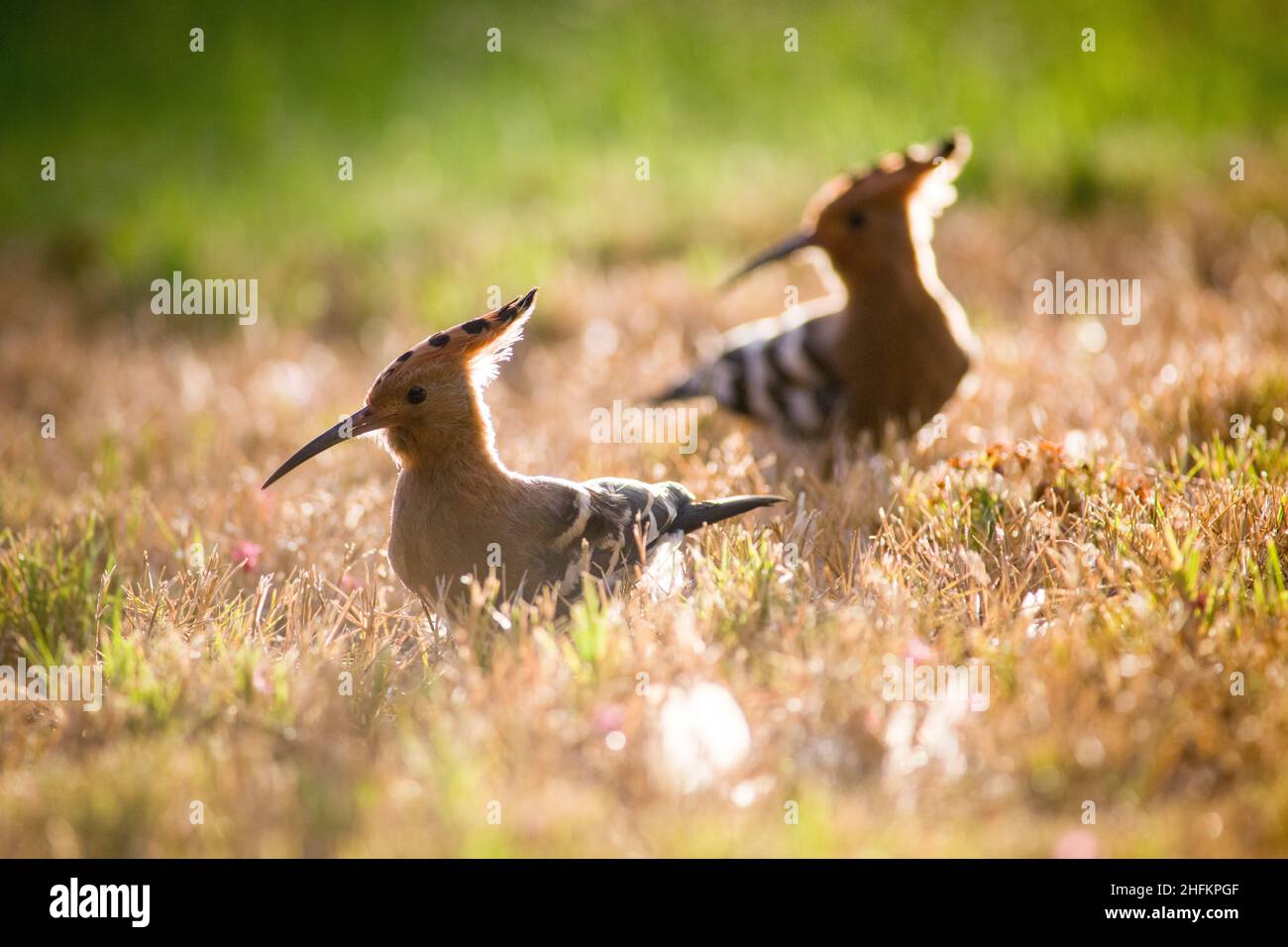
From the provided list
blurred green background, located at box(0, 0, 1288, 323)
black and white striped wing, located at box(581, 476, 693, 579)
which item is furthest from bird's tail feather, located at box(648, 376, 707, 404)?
blurred green background, located at box(0, 0, 1288, 323)

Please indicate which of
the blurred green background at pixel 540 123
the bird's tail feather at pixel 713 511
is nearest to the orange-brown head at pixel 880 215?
the bird's tail feather at pixel 713 511

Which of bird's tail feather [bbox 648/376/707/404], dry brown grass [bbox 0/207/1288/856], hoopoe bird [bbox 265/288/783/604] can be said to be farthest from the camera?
bird's tail feather [bbox 648/376/707/404]

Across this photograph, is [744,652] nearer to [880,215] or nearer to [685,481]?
[685,481]

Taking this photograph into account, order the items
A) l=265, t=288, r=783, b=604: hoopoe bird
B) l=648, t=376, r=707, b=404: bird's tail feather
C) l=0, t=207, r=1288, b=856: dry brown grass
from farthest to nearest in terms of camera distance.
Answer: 1. l=648, t=376, r=707, b=404: bird's tail feather
2. l=265, t=288, r=783, b=604: hoopoe bird
3. l=0, t=207, r=1288, b=856: dry brown grass

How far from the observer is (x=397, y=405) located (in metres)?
2.88

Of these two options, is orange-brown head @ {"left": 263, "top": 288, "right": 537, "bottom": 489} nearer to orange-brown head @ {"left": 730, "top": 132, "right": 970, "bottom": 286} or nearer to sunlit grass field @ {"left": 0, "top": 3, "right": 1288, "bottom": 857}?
sunlit grass field @ {"left": 0, "top": 3, "right": 1288, "bottom": 857}

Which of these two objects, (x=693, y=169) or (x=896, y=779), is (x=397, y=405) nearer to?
(x=896, y=779)

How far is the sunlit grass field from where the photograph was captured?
6.61 feet

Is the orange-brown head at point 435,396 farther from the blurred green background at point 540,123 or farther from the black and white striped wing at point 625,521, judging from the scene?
the blurred green background at point 540,123

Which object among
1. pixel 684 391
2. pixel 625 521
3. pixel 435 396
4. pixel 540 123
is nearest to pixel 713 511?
pixel 625 521

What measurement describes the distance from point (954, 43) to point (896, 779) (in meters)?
9.45

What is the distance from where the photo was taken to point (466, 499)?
2896 mm

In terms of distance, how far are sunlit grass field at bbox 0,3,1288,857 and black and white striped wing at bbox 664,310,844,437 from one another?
0.17 m
